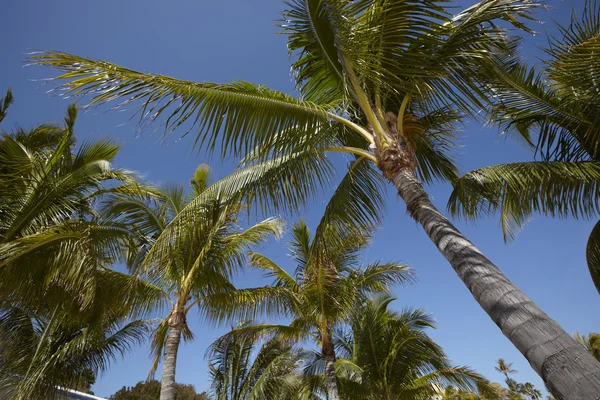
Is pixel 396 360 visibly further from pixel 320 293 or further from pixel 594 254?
pixel 594 254

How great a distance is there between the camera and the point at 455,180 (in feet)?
21.7

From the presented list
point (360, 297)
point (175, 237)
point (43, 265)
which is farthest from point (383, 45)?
point (360, 297)

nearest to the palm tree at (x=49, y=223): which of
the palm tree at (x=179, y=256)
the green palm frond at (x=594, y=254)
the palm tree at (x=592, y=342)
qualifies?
the palm tree at (x=179, y=256)

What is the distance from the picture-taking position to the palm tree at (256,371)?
13.0m

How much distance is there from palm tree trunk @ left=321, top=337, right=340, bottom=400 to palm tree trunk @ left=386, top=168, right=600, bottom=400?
294 inches

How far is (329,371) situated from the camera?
9961 mm

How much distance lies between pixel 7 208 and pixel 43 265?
3.20 ft

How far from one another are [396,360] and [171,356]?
6304 mm

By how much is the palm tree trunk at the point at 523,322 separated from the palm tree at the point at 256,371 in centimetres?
1054

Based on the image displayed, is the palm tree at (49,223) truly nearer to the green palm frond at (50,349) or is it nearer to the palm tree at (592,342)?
the green palm frond at (50,349)

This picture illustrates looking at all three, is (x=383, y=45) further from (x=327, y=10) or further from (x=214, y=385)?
(x=214, y=385)

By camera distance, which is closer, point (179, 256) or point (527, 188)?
point (527, 188)

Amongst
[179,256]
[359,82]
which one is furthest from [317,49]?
[179,256]

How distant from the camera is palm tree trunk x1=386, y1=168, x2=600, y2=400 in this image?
2010mm
